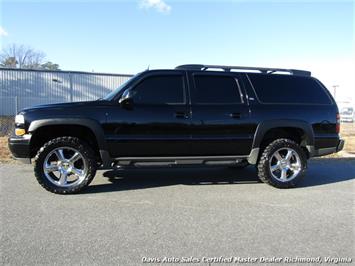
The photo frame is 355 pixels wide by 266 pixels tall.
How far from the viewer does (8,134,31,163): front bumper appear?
5031mm

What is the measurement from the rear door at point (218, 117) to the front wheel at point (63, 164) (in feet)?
5.53

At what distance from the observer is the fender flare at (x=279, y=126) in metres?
5.68

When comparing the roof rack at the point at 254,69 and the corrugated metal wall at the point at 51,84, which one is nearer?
the roof rack at the point at 254,69

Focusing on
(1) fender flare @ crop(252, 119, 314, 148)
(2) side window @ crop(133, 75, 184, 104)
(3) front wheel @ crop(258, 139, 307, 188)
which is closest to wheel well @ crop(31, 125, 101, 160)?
(2) side window @ crop(133, 75, 184, 104)

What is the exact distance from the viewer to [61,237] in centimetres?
352

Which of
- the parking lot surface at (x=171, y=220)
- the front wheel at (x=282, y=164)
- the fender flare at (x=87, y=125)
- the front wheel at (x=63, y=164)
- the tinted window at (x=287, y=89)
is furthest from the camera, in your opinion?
the tinted window at (x=287, y=89)

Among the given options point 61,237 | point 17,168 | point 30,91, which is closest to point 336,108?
point 61,237

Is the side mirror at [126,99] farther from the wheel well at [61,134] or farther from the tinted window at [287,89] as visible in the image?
the tinted window at [287,89]

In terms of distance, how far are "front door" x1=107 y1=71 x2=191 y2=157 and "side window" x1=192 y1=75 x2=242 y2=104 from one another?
0.78ft

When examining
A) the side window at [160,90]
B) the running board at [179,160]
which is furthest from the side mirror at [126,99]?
the running board at [179,160]

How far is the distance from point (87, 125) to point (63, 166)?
753mm

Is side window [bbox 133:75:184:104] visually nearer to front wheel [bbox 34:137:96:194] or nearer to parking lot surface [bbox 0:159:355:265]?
front wheel [bbox 34:137:96:194]

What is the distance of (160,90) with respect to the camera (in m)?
5.50

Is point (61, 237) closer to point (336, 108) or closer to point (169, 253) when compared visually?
point (169, 253)
